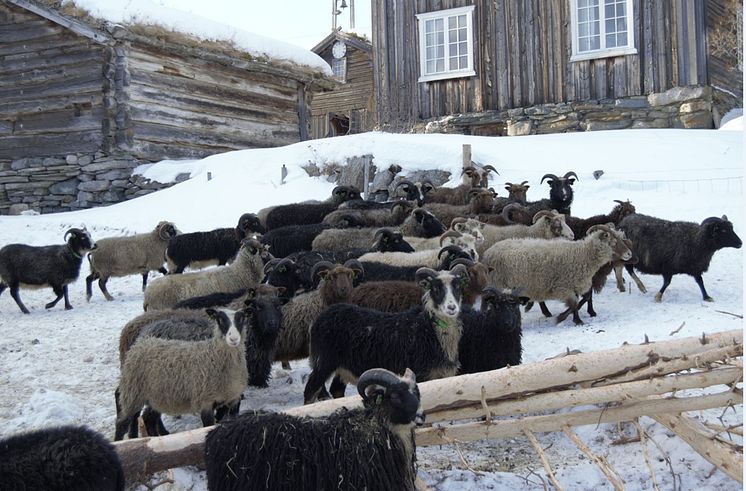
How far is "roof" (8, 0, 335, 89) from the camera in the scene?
1867 cm

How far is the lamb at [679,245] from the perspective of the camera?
9227 mm

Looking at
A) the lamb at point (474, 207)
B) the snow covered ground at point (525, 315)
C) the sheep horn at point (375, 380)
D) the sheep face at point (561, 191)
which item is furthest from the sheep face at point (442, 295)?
the sheep face at point (561, 191)

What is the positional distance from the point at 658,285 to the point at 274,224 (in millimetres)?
5919

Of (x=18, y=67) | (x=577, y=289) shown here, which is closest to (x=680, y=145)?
(x=577, y=289)

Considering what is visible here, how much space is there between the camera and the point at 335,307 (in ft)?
21.0

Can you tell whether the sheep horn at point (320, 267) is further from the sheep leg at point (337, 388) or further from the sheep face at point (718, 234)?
the sheep face at point (718, 234)

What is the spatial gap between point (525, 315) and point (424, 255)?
1.47 metres

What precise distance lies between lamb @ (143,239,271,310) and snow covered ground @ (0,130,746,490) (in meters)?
0.78

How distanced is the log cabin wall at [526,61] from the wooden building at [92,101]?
A: 4.37 meters

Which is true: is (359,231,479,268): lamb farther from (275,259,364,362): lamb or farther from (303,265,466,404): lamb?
(303,265,466,404): lamb

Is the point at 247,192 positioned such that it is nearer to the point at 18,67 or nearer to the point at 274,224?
the point at 274,224

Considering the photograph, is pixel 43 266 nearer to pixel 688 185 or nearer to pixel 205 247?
pixel 205 247

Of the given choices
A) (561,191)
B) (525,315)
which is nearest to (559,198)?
(561,191)

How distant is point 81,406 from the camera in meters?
6.57
